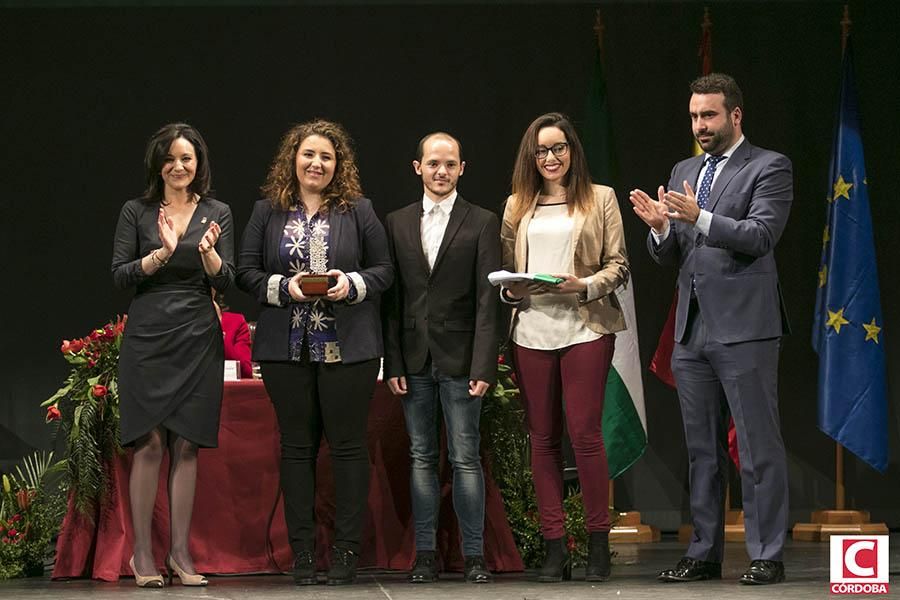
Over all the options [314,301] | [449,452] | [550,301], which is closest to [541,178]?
[550,301]

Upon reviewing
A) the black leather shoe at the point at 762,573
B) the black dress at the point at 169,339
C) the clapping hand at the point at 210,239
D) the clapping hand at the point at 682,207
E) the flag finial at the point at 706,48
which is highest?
the flag finial at the point at 706,48

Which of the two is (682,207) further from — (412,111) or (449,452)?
(412,111)

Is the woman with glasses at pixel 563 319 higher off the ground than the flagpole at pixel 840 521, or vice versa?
the woman with glasses at pixel 563 319

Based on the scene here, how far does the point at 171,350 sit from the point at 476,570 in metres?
1.32

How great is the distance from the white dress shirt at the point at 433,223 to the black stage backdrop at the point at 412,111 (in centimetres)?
257

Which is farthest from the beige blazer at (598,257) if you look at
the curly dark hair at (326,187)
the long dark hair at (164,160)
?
the long dark hair at (164,160)

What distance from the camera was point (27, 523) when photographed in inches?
199

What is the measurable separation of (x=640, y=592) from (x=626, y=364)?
2318 millimetres

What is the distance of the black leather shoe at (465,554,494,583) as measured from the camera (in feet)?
14.9

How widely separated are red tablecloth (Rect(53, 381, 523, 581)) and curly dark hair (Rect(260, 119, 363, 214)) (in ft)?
2.51

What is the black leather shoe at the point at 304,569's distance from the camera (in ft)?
14.7

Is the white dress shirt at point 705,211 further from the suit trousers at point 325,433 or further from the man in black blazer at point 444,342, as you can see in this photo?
the suit trousers at point 325,433

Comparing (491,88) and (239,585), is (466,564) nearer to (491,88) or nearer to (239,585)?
(239,585)

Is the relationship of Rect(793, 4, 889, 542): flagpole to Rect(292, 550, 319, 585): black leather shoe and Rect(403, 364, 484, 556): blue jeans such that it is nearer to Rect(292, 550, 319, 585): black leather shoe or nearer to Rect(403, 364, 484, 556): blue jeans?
Rect(403, 364, 484, 556): blue jeans
